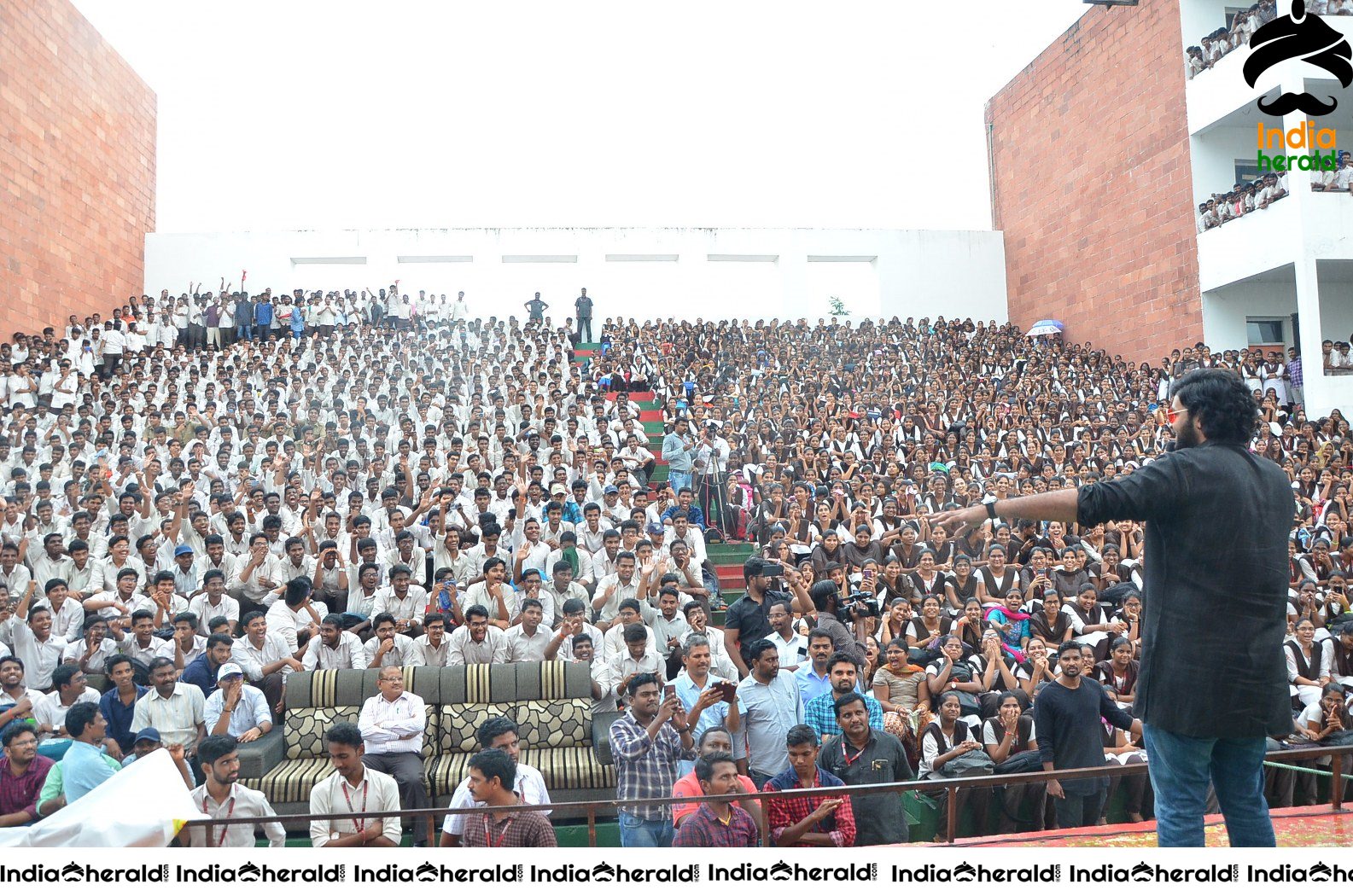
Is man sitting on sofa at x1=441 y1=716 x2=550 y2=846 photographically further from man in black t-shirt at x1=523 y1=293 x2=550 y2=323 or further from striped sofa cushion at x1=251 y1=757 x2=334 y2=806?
man in black t-shirt at x1=523 y1=293 x2=550 y2=323

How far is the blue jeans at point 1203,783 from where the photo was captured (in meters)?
2.34

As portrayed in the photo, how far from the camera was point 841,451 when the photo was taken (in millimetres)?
12367

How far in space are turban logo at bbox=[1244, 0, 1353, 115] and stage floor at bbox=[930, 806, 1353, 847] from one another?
14.0 metres

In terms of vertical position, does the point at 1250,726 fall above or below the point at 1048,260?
below

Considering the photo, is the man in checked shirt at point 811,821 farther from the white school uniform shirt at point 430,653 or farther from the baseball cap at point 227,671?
the baseball cap at point 227,671

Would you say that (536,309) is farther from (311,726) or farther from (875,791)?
(875,791)

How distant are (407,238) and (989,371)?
12.0 m

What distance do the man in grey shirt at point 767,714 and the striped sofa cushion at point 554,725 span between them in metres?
1.44

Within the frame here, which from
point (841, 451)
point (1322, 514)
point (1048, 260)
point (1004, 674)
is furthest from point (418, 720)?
point (1048, 260)

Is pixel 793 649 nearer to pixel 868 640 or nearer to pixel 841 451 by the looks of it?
pixel 868 640

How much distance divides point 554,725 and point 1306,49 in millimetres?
14985

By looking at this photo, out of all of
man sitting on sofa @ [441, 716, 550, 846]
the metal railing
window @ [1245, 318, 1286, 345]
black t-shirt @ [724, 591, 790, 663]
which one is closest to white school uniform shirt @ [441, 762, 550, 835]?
man sitting on sofa @ [441, 716, 550, 846]

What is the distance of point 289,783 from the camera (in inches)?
225
